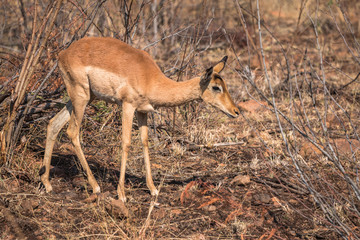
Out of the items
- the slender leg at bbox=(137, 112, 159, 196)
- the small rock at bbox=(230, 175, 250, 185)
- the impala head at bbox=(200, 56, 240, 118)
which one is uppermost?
the impala head at bbox=(200, 56, 240, 118)

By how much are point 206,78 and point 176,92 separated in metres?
0.38

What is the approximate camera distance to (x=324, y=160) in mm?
6043

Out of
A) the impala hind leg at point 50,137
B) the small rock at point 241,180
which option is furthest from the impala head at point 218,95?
the impala hind leg at point 50,137

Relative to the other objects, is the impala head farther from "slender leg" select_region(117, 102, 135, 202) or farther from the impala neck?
"slender leg" select_region(117, 102, 135, 202)

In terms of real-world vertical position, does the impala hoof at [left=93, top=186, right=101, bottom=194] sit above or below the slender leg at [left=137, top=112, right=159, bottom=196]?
below

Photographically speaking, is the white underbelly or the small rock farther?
the small rock

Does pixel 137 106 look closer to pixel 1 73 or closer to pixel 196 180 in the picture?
pixel 196 180

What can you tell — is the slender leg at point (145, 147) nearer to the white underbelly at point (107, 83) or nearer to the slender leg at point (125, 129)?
the slender leg at point (125, 129)

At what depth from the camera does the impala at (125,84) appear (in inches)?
187

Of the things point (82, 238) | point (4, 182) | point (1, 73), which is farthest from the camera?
point (1, 73)

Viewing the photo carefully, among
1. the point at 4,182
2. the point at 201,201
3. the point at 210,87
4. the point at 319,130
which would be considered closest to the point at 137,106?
the point at 210,87

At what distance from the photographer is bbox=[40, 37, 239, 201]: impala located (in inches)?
187

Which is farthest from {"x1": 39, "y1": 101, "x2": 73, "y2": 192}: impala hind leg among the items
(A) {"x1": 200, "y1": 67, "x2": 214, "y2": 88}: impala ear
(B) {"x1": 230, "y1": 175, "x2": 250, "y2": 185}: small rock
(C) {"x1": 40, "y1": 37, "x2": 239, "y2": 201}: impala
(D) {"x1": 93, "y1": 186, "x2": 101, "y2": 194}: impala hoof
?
(B) {"x1": 230, "y1": 175, "x2": 250, "y2": 185}: small rock

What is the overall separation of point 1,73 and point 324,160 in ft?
15.9
